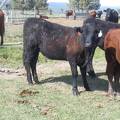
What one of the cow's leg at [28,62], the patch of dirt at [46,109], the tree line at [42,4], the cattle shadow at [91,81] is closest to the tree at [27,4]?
the tree line at [42,4]

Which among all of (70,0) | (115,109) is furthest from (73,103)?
(70,0)

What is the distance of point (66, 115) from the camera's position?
7434 millimetres

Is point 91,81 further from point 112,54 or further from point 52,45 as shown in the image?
point 112,54

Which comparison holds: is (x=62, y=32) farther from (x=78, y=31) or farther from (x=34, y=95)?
(x=34, y=95)

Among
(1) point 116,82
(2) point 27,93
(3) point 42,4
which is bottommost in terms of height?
(3) point 42,4

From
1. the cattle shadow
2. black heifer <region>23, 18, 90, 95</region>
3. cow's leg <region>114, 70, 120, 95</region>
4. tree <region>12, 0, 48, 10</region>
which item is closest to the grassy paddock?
the cattle shadow

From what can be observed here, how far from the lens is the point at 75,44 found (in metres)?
9.23

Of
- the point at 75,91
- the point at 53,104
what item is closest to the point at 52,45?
the point at 75,91

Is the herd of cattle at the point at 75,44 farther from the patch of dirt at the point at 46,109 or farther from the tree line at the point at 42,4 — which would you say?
the tree line at the point at 42,4

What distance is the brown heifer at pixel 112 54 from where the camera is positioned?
29.0 ft

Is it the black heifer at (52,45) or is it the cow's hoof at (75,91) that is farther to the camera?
the black heifer at (52,45)

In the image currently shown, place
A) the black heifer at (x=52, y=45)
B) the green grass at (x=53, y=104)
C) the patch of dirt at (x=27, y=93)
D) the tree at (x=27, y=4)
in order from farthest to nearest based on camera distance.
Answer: the tree at (x=27, y=4) < the black heifer at (x=52, y=45) < the patch of dirt at (x=27, y=93) < the green grass at (x=53, y=104)

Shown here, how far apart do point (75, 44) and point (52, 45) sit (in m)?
0.79

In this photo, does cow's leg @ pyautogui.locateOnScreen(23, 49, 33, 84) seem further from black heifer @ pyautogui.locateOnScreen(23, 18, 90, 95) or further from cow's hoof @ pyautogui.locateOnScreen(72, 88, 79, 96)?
cow's hoof @ pyautogui.locateOnScreen(72, 88, 79, 96)
